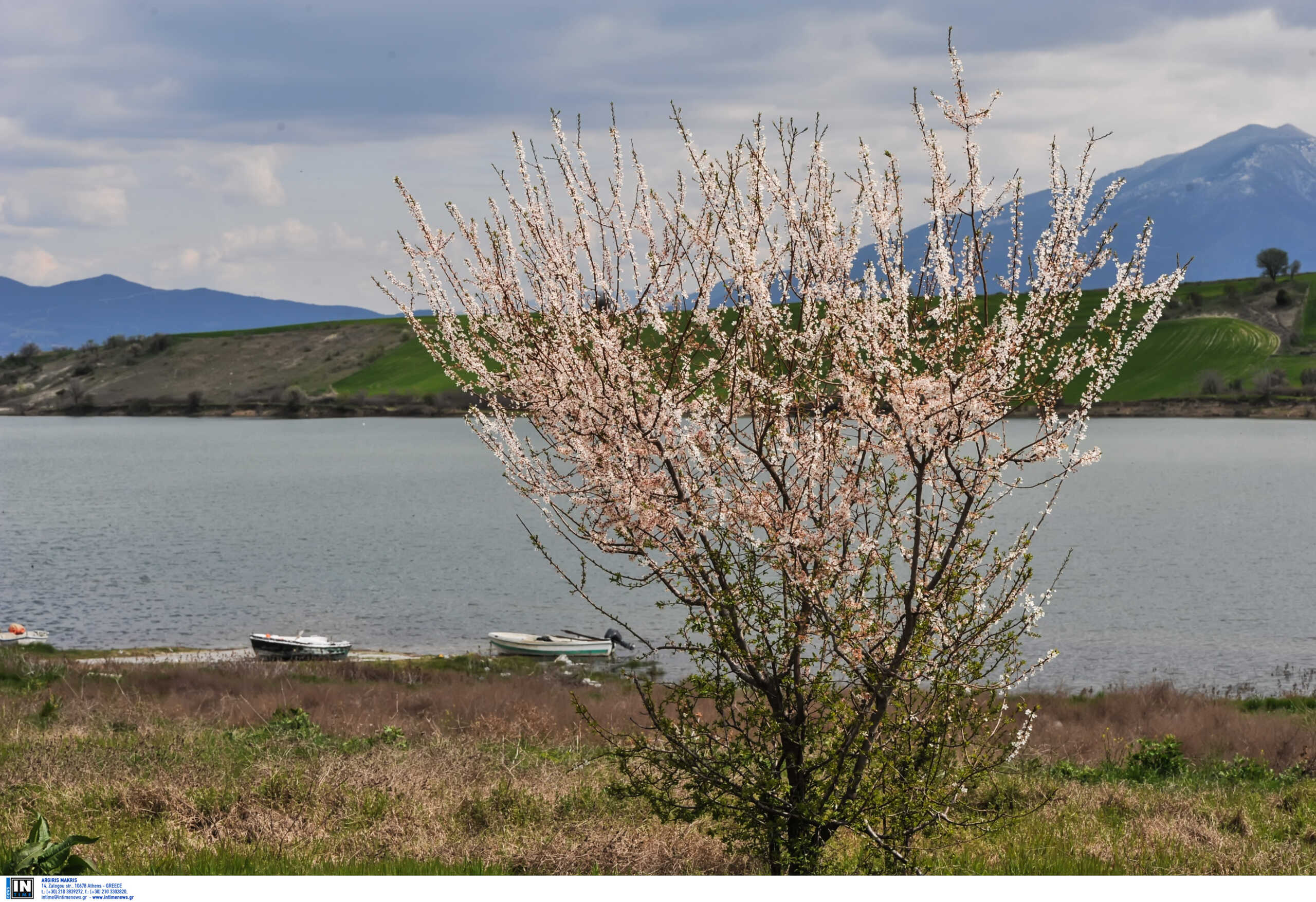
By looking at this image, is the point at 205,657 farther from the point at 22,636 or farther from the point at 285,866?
the point at 285,866

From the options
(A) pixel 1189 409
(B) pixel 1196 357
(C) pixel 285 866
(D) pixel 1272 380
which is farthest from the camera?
(B) pixel 1196 357

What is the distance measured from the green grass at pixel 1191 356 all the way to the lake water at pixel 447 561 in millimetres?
Result: 55461

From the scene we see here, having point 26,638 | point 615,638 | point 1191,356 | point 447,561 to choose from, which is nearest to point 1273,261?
point 1191,356

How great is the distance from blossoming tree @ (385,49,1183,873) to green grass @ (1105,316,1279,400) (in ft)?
570

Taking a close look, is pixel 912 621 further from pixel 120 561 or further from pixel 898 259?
pixel 120 561

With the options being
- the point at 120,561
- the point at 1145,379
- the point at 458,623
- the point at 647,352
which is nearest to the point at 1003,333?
the point at 647,352

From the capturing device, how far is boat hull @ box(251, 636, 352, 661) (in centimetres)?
3675

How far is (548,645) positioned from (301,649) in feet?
27.9

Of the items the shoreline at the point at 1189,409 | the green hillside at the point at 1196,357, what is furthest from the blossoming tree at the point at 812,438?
the green hillside at the point at 1196,357

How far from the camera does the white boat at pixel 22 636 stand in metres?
39.3

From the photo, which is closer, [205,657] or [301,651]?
[301,651]

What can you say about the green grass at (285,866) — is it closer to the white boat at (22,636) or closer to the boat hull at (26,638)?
the boat hull at (26,638)

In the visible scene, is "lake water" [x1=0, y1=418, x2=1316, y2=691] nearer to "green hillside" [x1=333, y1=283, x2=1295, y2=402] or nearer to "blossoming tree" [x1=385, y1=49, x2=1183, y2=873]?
"blossoming tree" [x1=385, y1=49, x2=1183, y2=873]

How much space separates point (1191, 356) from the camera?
17262 cm
